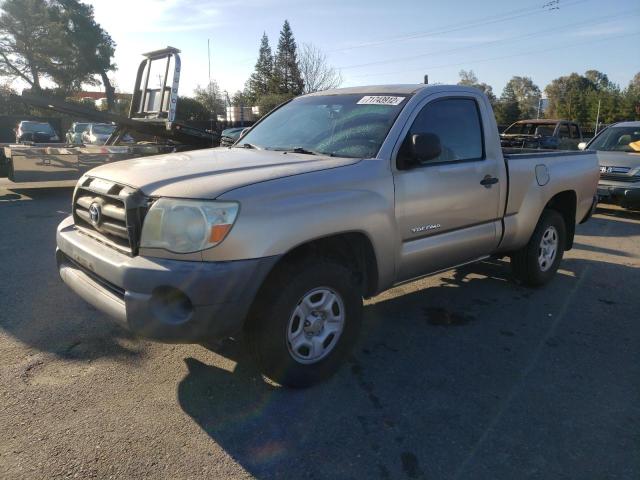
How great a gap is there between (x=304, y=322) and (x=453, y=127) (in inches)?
83.6

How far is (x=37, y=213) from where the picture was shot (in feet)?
30.0

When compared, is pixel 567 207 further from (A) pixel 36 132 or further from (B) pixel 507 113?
(B) pixel 507 113

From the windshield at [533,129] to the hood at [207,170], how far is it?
45.5 feet

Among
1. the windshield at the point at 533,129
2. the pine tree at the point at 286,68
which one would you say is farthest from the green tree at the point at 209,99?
the windshield at the point at 533,129

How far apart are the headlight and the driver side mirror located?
54.8 inches

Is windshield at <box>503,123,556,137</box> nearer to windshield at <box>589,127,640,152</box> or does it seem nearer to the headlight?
windshield at <box>589,127,640,152</box>

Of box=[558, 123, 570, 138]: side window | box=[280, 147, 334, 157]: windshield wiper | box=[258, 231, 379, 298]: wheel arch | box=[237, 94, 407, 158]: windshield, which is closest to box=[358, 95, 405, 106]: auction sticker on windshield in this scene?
→ box=[237, 94, 407, 158]: windshield

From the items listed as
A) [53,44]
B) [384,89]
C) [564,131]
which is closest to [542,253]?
[384,89]

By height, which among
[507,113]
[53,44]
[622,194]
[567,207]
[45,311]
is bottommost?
[45,311]

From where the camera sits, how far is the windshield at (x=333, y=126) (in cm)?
368

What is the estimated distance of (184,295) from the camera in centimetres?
271

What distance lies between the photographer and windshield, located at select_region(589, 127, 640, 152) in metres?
10.3

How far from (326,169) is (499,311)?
7.90ft

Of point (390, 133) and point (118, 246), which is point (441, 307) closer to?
point (390, 133)
